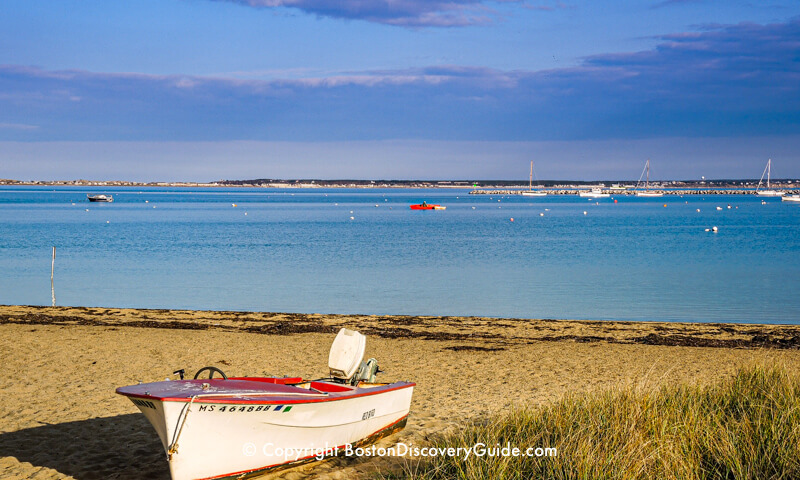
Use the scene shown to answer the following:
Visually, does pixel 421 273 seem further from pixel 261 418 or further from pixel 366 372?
pixel 261 418

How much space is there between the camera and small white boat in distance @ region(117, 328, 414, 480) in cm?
765

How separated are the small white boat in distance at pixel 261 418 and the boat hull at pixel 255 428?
0.4 inches

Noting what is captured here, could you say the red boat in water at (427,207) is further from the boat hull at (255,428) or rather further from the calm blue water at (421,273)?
the boat hull at (255,428)

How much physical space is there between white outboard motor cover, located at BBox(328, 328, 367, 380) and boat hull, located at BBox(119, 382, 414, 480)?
0.60 meters

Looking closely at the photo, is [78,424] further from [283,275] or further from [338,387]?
[283,275]

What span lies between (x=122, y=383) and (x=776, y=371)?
10713mm

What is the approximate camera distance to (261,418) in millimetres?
8141

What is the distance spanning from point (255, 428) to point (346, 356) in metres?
2.20

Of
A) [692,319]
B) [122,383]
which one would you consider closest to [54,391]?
[122,383]

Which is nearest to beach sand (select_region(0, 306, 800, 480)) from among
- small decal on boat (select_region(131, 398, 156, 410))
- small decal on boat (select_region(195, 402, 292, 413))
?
small decal on boat (select_region(195, 402, 292, 413))

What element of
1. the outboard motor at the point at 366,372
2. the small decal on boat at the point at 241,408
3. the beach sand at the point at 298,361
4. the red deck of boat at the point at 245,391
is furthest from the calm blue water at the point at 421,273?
the small decal on boat at the point at 241,408

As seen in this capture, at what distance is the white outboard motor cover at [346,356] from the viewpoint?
10117 mm

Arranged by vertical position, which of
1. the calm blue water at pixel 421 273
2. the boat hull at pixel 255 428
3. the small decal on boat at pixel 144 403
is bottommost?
the calm blue water at pixel 421 273

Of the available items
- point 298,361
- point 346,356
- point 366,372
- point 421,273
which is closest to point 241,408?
point 346,356
